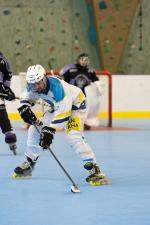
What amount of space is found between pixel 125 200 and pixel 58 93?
1010 mm

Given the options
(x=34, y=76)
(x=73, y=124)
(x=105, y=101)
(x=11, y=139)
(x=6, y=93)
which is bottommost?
(x=105, y=101)

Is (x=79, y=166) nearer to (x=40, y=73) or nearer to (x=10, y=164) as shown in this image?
(x=10, y=164)

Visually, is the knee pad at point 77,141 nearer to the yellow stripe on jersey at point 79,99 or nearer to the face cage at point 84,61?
the yellow stripe on jersey at point 79,99

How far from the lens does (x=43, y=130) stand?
5145mm

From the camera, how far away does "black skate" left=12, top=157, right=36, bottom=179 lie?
18.7 feet

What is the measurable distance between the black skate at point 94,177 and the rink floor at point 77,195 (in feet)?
0.19

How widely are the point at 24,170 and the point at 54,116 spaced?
72 cm

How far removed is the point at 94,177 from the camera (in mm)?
5461

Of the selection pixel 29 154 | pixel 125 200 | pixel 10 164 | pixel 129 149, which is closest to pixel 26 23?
pixel 129 149

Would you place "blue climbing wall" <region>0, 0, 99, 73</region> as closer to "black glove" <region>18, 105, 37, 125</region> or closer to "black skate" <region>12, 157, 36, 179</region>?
"black skate" <region>12, 157, 36, 179</region>

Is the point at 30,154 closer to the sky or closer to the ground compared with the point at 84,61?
closer to the sky

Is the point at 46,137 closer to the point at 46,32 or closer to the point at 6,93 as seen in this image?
the point at 6,93

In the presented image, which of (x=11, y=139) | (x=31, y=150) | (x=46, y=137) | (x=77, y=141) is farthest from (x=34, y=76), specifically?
(x=11, y=139)

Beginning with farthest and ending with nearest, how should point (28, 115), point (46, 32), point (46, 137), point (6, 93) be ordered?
point (46, 32) < point (6, 93) < point (28, 115) < point (46, 137)
